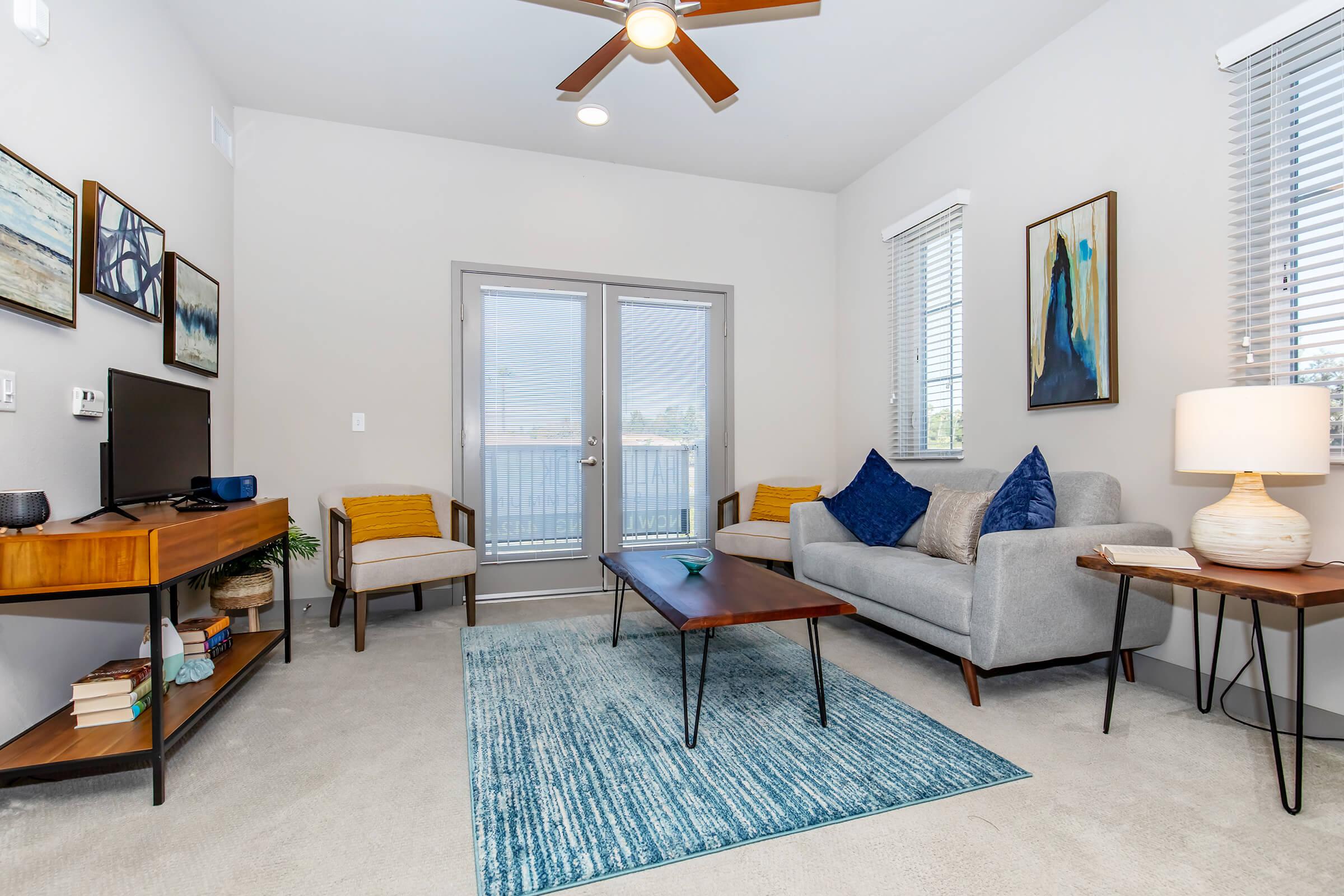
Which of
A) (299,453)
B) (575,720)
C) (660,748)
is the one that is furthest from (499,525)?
(660,748)

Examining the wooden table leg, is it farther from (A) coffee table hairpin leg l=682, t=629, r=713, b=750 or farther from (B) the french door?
(A) coffee table hairpin leg l=682, t=629, r=713, b=750

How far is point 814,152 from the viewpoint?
14.2ft

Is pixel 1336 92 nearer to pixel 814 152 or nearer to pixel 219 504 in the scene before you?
pixel 814 152

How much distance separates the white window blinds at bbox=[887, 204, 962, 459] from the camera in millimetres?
3826

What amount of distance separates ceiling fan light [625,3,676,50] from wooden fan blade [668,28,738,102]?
0.37ft

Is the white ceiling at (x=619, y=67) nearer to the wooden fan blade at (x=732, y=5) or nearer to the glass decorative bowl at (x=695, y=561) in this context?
the wooden fan blade at (x=732, y=5)

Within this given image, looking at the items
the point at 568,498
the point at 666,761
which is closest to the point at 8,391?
the point at 666,761

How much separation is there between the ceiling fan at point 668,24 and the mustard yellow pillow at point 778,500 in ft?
8.81

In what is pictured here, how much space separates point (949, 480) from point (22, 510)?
3.73 metres

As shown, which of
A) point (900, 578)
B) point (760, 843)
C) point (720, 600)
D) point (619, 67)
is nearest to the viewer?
point (760, 843)

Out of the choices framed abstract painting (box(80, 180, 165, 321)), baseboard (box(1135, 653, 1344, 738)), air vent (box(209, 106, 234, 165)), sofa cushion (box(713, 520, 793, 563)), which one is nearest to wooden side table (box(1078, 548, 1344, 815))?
baseboard (box(1135, 653, 1344, 738))

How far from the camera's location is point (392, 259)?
4.03 metres

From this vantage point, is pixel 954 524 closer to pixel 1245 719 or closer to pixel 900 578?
pixel 900 578

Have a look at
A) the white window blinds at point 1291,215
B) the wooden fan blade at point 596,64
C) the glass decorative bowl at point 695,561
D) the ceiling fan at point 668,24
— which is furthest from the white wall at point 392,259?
the white window blinds at point 1291,215
